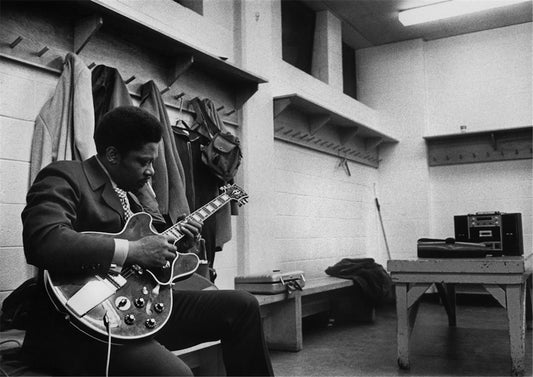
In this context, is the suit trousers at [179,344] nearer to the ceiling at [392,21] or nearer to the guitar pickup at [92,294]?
the guitar pickup at [92,294]

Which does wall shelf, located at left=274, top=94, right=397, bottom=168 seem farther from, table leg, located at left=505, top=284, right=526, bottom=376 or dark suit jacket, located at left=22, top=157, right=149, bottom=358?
dark suit jacket, located at left=22, top=157, right=149, bottom=358

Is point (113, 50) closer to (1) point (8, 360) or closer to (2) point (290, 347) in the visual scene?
(1) point (8, 360)

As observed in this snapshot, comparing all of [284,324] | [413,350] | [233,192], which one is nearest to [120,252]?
[233,192]

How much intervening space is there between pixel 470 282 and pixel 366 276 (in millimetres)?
2149

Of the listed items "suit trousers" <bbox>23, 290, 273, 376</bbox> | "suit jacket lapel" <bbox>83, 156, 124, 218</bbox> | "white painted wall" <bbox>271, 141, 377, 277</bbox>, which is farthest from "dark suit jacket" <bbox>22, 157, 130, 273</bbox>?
"white painted wall" <bbox>271, 141, 377, 277</bbox>

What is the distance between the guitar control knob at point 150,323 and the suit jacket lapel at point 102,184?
35cm

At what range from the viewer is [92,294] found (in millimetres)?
1383

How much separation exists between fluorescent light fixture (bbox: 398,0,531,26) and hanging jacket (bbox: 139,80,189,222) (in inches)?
160

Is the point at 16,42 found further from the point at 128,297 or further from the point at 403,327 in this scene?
the point at 403,327

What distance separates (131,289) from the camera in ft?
4.91

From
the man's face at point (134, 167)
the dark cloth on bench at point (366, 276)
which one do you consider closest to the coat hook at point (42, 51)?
the man's face at point (134, 167)

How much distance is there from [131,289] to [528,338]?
147 inches

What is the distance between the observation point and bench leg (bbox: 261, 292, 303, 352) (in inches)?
150

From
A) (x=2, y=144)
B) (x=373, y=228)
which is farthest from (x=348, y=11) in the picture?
(x=2, y=144)
